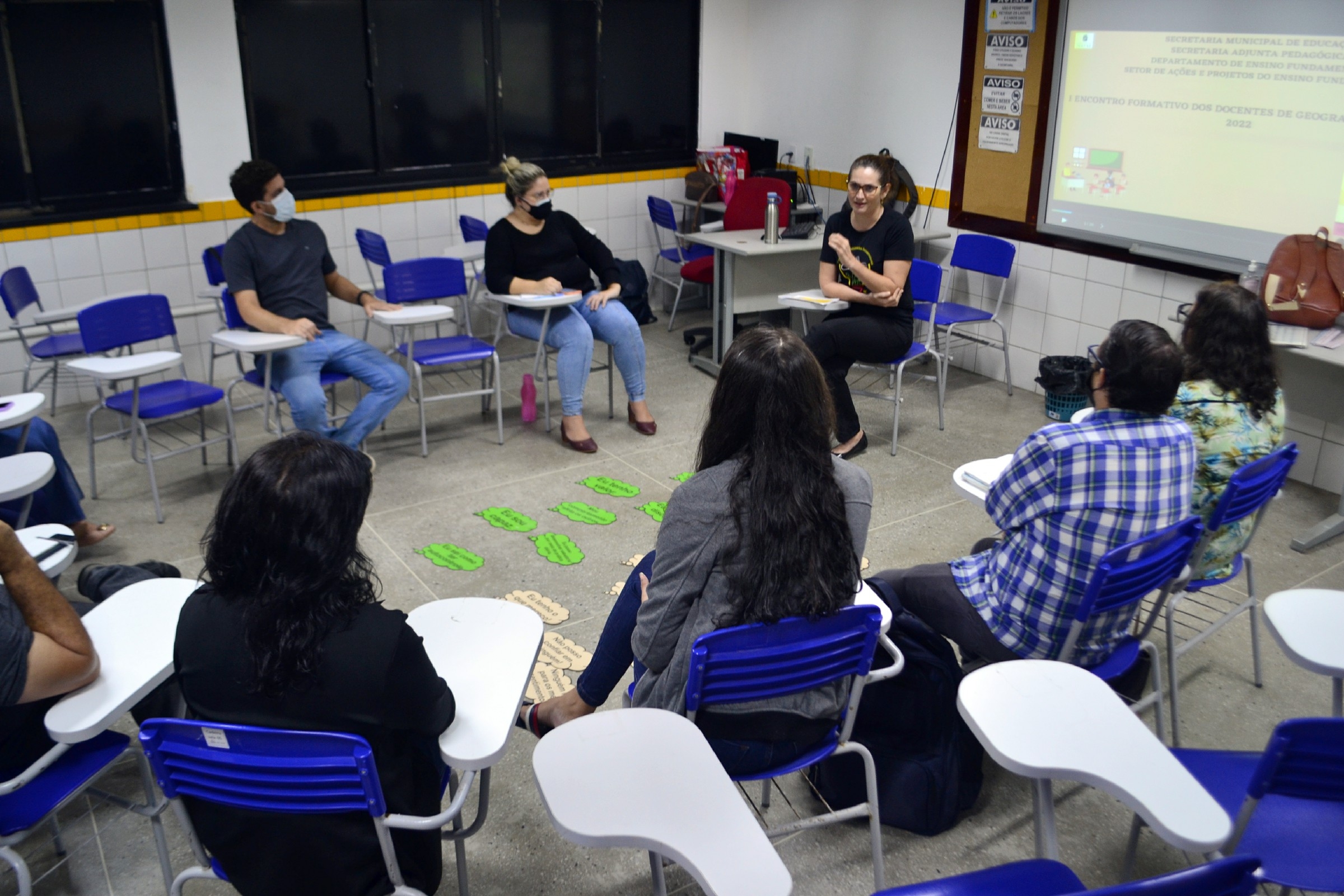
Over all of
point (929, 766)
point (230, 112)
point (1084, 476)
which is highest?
point (230, 112)

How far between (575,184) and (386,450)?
2.76 m

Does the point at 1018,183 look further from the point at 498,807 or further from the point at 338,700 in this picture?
the point at 338,700

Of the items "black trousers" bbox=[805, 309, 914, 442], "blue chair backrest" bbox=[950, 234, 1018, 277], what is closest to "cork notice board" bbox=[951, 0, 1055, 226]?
"blue chair backrest" bbox=[950, 234, 1018, 277]

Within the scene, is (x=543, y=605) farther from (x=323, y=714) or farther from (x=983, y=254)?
(x=983, y=254)

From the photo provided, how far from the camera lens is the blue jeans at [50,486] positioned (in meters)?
3.29

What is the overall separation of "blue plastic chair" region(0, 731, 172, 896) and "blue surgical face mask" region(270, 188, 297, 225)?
9.02 feet

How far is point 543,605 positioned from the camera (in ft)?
11.0

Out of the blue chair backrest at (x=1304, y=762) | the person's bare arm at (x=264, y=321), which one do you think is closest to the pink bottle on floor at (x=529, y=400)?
the person's bare arm at (x=264, y=321)

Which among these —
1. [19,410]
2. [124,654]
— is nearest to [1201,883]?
[124,654]

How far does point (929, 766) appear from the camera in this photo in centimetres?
226

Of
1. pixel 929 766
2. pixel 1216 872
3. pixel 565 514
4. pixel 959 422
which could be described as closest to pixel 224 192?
pixel 565 514

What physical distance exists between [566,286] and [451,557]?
1736mm

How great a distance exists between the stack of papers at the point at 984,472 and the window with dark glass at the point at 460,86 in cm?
453

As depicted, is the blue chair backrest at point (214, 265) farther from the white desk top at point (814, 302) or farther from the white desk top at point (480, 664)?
the white desk top at point (480, 664)
